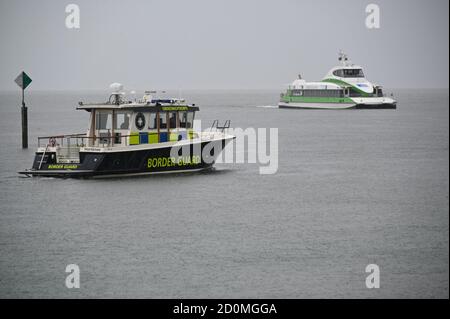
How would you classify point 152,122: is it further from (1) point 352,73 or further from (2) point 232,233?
(1) point 352,73

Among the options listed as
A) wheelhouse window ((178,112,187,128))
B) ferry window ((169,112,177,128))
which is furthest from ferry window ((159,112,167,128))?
wheelhouse window ((178,112,187,128))

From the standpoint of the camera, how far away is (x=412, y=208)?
4031cm

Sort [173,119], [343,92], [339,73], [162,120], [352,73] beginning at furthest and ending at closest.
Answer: [343,92]
[339,73]
[352,73]
[173,119]
[162,120]

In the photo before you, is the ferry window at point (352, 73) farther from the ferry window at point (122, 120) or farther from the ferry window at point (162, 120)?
the ferry window at point (122, 120)

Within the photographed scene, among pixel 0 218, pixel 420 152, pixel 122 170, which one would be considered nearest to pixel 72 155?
pixel 122 170

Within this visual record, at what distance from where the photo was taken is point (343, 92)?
135 m

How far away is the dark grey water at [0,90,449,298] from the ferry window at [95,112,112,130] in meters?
2.85

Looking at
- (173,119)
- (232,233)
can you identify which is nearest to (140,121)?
(173,119)

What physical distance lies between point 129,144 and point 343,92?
9405 centimetres

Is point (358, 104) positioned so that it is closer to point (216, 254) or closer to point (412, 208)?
point (412, 208)

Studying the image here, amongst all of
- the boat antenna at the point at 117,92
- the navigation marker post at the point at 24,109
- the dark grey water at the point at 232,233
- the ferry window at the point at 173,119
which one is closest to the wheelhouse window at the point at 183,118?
the ferry window at the point at 173,119

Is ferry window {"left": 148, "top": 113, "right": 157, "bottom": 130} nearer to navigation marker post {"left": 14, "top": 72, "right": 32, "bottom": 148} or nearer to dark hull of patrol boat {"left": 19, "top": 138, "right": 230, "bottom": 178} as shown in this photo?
dark hull of patrol boat {"left": 19, "top": 138, "right": 230, "bottom": 178}
